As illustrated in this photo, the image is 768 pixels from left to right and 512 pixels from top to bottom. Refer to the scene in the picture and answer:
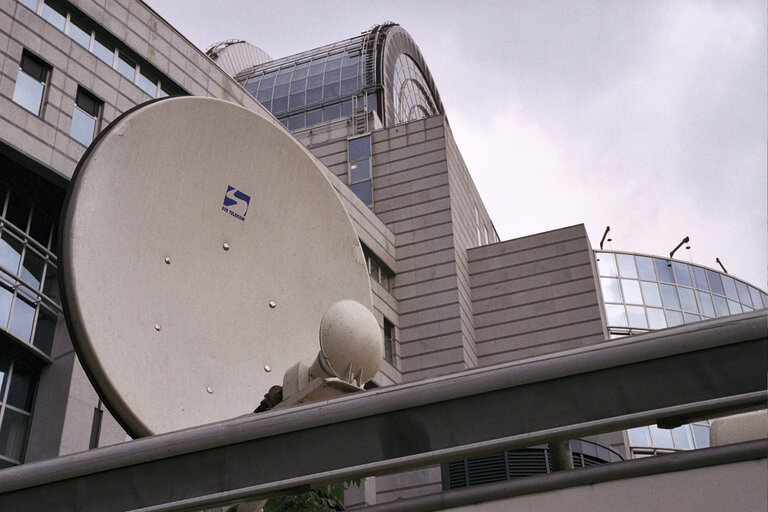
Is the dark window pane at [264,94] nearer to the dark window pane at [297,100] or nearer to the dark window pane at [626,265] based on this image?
the dark window pane at [297,100]

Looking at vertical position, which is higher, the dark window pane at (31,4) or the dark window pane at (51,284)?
the dark window pane at (31,4)

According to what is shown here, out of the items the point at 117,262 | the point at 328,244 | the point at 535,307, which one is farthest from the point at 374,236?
the point at 117,262

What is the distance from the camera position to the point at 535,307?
4197 cm

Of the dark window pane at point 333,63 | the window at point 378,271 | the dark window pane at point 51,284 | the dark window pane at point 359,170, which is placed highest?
the dark window pane at point 333,63

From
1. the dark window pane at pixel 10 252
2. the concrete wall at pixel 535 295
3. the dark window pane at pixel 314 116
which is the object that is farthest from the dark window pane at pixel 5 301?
the dark window pane at pixel 314 116

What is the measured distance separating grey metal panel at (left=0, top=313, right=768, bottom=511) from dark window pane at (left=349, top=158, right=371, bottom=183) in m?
37.2

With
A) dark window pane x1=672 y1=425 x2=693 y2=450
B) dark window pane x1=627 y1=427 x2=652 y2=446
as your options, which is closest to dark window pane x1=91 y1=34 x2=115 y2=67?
dark window pane x1=627 y1=427 x2=652 y2=446

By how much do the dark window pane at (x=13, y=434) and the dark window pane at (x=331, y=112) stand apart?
36.7m

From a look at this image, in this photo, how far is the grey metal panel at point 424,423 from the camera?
7.29 m

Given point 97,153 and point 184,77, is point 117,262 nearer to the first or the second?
point 97,153

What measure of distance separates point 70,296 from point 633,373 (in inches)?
236

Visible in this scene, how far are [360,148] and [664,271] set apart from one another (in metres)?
17.1

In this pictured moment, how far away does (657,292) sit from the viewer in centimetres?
4544

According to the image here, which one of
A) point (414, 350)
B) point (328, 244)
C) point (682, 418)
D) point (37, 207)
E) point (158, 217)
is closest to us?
point (682, 418)
